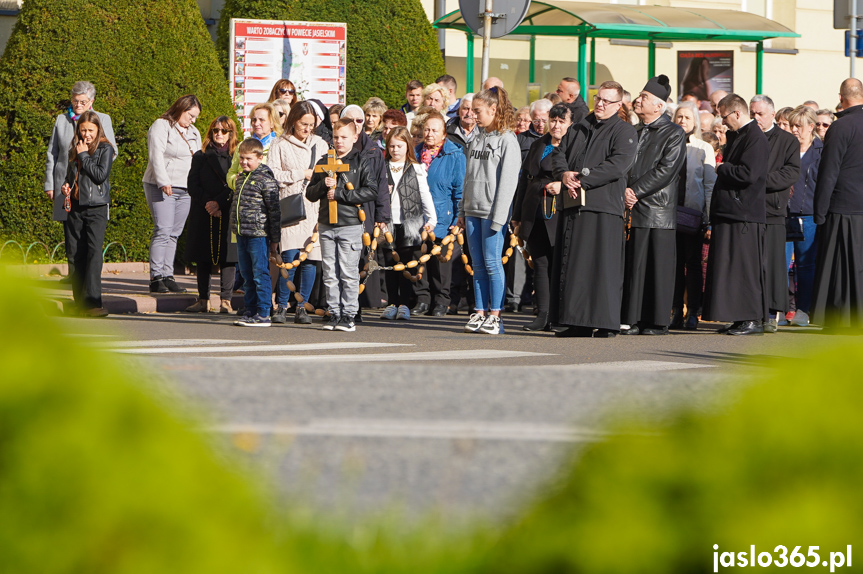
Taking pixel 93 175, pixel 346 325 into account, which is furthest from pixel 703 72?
pixel 93 175

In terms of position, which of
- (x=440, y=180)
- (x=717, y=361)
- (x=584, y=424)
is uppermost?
(x=440, y=180)

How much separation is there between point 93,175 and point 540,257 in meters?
3.99

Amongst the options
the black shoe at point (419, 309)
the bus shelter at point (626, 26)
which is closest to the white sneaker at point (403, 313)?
the black shoe at point (419, 309)

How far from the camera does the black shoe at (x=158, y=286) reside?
13211mm

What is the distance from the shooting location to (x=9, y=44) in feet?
50.8

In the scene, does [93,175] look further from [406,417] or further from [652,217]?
[406,417]

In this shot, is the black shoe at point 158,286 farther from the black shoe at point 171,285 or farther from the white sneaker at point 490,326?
the white sneaker at point 490,326

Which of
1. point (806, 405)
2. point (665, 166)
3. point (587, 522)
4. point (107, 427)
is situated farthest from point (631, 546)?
point (665, 166)

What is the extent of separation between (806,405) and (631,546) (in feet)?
1.10

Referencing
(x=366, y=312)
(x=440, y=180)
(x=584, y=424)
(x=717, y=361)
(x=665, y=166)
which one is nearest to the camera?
(x=584, y=424)

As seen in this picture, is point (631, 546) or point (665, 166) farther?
point (665, 166)

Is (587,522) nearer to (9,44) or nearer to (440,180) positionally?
(440,180)

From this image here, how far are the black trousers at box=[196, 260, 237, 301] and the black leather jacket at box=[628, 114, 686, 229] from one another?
4085mm

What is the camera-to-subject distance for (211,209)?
12508 mm
